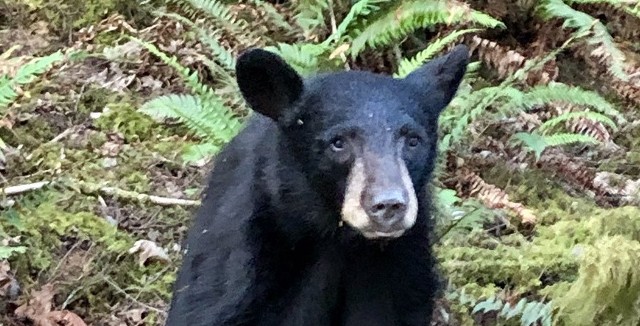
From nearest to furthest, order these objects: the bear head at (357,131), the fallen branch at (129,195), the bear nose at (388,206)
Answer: the bear nose at (388,206)
the bear head at (357,131)
the fallen branch at (129,195)

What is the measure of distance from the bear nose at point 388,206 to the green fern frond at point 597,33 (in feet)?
10.1

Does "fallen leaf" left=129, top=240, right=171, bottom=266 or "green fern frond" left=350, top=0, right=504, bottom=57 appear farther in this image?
"green fern frond" left=350, top=0, right=504, bottom=57

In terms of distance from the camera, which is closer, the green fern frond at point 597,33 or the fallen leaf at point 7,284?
the fallen leaf at point 7,284

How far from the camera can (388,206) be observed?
11.0 ft

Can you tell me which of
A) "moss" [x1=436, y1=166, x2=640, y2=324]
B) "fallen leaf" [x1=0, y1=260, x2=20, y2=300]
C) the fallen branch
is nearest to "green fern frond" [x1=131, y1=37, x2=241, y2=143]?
the fallen branch

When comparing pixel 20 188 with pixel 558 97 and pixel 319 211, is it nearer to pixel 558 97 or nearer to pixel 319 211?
pixel 319 211

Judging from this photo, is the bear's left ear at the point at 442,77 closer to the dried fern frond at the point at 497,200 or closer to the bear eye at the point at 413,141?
the bear eye at the point at 413,141

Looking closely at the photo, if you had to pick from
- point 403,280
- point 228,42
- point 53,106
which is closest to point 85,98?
point 53,106

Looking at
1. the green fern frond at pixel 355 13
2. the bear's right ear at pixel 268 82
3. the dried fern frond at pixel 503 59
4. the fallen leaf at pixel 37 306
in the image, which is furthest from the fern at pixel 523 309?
the dried fern frond at pixel 503 59

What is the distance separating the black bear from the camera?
3.71m

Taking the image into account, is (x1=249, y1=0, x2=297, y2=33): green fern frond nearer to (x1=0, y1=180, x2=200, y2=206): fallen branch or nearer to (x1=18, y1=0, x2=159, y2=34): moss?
(x1=18, y1=0, x2=159, y2=34): moss

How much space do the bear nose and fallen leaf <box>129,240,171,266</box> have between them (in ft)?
6.53

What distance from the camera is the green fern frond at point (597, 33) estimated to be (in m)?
6.11

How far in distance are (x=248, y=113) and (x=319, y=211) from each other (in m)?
1.94
